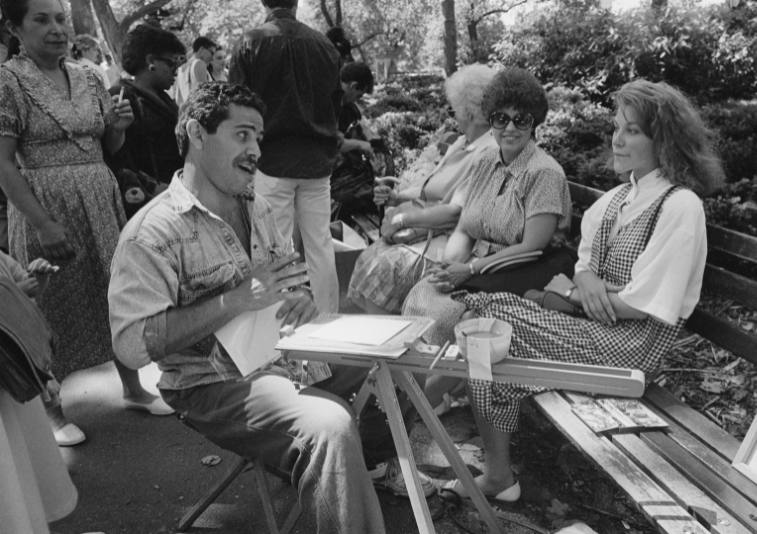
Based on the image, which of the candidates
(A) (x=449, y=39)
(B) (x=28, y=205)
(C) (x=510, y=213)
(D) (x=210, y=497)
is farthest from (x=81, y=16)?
(D) (x=210, y=497)

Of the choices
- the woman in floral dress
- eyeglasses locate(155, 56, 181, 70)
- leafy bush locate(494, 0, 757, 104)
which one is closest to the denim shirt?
the woman in floral dress

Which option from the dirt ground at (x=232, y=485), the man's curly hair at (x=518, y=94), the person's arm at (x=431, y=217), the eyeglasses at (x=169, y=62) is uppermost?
the eyeglasses at (x=169, y=62)

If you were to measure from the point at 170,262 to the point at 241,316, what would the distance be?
0.30 meters

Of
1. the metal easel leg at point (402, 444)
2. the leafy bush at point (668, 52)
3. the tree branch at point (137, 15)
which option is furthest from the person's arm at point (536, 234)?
the tree branch at point (137, 15)

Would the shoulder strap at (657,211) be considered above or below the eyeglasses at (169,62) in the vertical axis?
below

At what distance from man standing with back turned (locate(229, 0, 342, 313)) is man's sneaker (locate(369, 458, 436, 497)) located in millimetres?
1607

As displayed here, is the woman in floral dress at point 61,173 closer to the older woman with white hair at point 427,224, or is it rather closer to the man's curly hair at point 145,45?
the man's curly hair at point 145,45

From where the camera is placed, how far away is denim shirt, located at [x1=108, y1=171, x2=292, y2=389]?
2.14 m

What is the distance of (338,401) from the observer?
7.75ft

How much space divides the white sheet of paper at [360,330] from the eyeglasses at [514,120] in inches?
61.3

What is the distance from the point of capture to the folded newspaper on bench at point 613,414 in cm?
240

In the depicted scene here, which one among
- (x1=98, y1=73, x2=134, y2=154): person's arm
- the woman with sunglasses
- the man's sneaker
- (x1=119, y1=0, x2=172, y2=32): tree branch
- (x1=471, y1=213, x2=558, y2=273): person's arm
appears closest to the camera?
the man's sneaker

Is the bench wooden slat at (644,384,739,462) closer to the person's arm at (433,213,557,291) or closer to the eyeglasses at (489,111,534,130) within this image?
the person's arm at (433,213,557,291)

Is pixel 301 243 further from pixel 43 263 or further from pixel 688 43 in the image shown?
pixel 688 43
